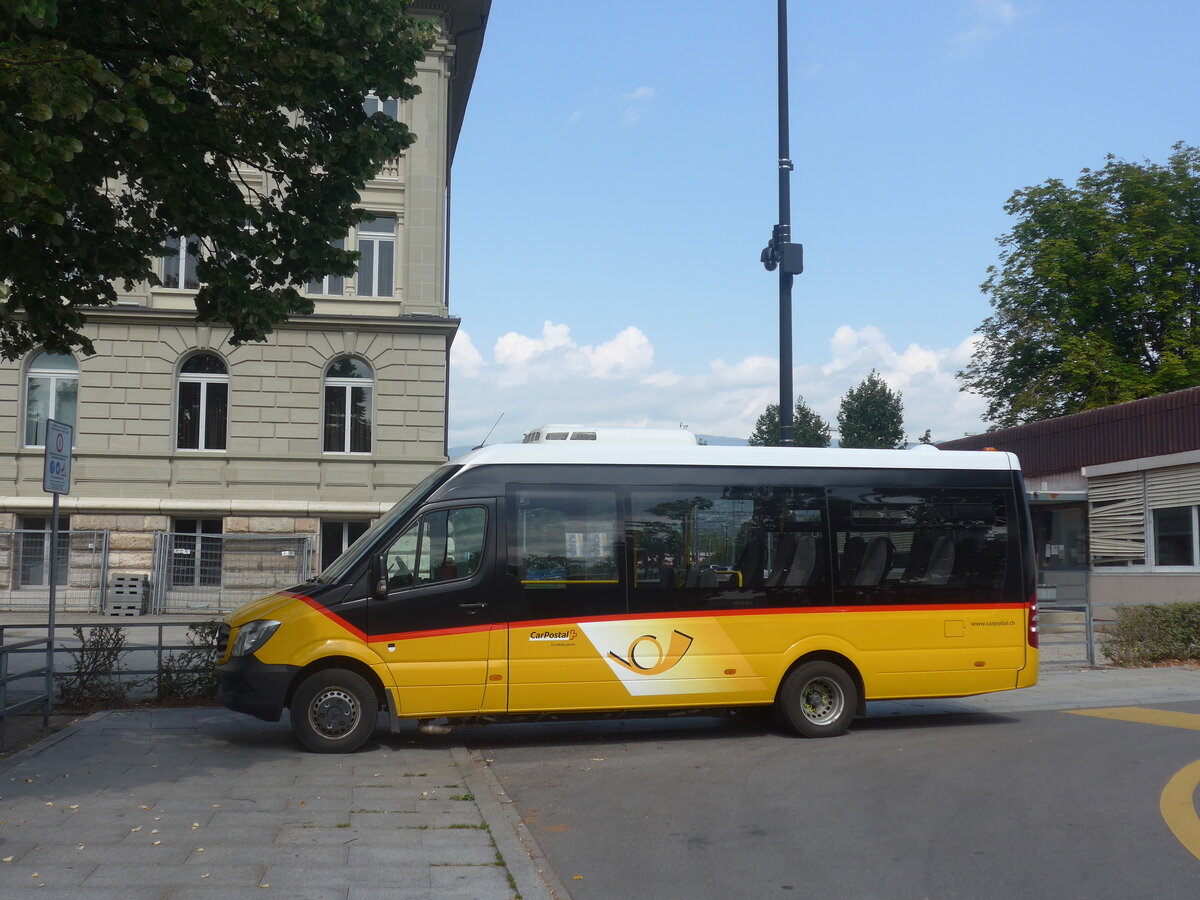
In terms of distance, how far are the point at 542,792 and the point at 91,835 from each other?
3188 mm

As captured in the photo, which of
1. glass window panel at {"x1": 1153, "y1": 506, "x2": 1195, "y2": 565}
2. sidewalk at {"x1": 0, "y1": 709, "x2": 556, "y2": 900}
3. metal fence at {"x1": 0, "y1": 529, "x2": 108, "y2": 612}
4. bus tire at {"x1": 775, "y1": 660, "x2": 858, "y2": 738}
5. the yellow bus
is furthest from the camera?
metal fence at {"x1": 0, "y1": 529, "x2": 108, "y2": 612}

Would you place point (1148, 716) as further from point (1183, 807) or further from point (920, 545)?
point (1183, 807)

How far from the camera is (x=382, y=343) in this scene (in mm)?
30594

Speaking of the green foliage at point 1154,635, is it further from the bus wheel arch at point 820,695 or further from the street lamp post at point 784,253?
the bus wheel arch at point 820,695

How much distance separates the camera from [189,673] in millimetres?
12961

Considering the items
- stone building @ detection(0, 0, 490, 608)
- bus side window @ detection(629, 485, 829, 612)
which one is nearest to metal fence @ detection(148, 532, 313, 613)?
stone building @ detection(0, 0, 490, 608)

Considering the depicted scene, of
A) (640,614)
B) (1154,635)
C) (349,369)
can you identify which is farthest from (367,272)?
(640,614)

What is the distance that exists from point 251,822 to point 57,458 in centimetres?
534

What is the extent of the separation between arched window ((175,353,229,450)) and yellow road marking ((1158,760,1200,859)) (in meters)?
25.5

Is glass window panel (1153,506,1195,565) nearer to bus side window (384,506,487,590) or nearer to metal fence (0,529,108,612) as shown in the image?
bus side window (384,506,487,590)

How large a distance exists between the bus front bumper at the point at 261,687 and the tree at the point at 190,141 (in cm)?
310

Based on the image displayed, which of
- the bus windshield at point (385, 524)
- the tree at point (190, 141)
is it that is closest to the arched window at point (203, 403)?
the tree at point (190, 141)

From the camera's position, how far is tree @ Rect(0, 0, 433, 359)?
8016mm

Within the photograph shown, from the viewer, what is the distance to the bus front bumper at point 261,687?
33.5ft
